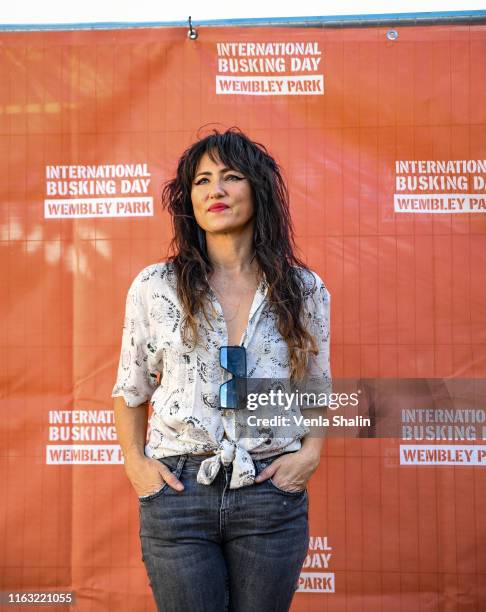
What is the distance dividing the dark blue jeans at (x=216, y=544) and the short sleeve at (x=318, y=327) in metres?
0.35

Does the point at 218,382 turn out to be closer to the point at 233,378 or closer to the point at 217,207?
the point at 233,378

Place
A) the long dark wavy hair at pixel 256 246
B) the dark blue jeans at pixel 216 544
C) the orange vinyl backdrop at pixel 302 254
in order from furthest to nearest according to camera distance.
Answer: the orange vinyl backdrop at pixel 302 254 < the long dark wavy hair at pixel 256 246 < the dark blue jeans at pixel 216 544

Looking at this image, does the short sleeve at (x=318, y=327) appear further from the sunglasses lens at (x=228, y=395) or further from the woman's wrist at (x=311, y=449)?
the sunglasses lens at (x=228, y=395)

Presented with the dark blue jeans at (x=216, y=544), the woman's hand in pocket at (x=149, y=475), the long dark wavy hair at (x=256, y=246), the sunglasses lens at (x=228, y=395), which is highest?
the long dark wavy hair at (x=256, y=246)

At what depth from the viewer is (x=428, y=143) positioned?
2945mm

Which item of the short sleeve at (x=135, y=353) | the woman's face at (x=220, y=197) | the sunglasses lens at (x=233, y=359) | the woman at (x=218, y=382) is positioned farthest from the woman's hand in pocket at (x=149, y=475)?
Answer: the woman's face at (x=220, y=197)

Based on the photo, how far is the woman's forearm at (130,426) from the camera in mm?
1859

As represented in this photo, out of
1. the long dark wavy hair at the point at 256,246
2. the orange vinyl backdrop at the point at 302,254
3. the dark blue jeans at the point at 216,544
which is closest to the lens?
the dark blue jeans at the point at 216,544

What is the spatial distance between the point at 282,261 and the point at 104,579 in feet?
5.79

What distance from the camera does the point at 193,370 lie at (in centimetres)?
179

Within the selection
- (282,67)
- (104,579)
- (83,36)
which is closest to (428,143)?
(282,67)

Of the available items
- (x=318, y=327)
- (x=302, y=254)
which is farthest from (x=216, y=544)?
(x=302, y=254)

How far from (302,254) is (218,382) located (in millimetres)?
1323

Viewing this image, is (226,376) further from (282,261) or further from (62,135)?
(62,135)
